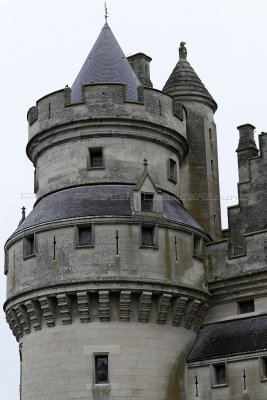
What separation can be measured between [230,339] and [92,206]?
732 centimetres

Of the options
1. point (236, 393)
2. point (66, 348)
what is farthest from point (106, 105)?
point (236, 393)

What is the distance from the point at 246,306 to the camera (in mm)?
35250

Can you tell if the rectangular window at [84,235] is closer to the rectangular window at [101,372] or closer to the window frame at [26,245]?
the window frame at [26,245]

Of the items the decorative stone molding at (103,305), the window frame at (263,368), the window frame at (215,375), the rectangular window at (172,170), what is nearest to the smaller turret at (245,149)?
the rectangular window at (172,170)

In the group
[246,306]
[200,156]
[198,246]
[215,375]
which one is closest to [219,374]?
[215,375]

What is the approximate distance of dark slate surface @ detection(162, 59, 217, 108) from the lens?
4222 cm

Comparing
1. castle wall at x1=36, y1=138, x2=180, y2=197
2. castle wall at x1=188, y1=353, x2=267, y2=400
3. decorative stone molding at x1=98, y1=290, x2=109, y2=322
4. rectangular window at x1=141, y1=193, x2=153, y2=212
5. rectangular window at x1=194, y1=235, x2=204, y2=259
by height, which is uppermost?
castle wall at x1=36, y1=138, x2=180, y2=197

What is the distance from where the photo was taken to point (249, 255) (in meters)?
35.2

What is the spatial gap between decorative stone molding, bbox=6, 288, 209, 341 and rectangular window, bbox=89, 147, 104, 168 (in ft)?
19.0

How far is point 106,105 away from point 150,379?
36.2ft

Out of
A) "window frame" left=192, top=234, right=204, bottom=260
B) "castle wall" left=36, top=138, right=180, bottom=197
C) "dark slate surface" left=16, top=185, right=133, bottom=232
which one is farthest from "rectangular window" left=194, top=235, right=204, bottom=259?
"dark slate surface" left=16, top=185, right=133, bottom=232

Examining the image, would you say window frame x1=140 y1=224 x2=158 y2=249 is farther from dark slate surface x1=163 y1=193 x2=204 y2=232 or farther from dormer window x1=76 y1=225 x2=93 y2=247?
dormer window x1=76 y1=225 x2=93 y2=247

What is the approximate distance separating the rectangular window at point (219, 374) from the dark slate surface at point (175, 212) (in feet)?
18.6

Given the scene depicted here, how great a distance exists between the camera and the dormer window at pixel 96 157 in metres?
36.0
